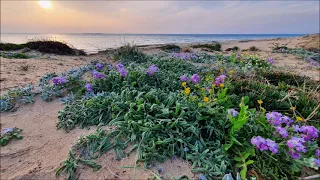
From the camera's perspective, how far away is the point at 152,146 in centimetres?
196

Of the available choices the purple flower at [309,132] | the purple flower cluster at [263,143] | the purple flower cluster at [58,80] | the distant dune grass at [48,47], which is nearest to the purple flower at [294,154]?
the purple flower cluster at [263,143]

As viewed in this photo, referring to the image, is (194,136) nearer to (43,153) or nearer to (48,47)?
(43,153)

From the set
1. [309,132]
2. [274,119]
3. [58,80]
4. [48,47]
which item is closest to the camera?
[309,132]

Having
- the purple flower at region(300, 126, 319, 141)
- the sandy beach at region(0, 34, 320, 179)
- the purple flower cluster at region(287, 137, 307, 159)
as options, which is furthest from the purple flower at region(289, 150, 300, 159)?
the sandy beach at region(0, 34, 320, 179)

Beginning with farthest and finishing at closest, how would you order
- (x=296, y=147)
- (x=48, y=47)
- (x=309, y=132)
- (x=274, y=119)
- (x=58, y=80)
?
(x=48, y=47), (x=58, y=80), (x=274, y=119), (x=309, y=132), (x=296, y=147)

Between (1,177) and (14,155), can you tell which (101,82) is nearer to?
(14,155)

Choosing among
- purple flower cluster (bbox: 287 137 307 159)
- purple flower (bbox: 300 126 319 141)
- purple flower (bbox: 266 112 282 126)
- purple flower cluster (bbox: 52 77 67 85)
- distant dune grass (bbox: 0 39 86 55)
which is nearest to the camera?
purple flower cluster (bbox: 287 137 307 159)

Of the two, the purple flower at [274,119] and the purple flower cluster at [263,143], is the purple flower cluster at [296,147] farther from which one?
the purple flower at [274,119]

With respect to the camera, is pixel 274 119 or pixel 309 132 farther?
pixel 274 119

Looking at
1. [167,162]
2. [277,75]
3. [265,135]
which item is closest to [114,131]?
[167,162]

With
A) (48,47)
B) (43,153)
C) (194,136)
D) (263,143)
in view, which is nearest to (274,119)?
(263,143)

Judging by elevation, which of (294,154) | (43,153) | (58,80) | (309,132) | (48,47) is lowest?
(43,153)

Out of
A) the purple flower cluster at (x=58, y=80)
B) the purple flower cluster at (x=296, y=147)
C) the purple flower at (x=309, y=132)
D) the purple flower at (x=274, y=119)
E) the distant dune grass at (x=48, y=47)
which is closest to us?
the purple flower cluster at (x=296, y=147)

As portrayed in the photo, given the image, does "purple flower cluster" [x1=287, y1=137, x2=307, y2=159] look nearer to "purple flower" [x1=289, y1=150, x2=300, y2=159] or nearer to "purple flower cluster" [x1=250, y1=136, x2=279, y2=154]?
"purple flower" [x1=289, y1=150, x2=300, y2=159]
